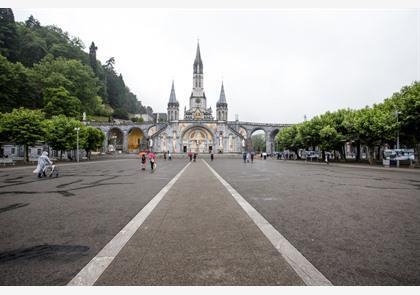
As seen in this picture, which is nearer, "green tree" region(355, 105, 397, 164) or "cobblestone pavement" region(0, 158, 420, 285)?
"cobblestone pavement" region(0, 158, 420, 285)

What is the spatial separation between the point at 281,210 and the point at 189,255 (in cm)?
351

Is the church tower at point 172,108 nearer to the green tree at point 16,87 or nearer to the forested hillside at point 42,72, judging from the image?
the forested hillside at point 42,72

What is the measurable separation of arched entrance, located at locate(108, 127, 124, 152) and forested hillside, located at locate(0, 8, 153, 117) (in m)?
8.80

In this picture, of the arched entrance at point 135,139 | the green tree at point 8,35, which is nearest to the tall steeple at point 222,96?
the arched entrance at point 135,139

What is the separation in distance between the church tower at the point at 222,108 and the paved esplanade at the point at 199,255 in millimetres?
87212

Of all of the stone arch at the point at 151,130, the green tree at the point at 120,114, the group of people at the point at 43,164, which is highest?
the green tree at the point at 120,114

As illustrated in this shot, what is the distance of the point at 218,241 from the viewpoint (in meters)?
4.03

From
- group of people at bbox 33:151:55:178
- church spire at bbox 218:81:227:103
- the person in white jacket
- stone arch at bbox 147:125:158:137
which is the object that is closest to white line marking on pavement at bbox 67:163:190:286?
group of people at bbox 33:151:55:178

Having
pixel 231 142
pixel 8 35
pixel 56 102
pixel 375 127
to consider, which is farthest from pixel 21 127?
pixel 231 142

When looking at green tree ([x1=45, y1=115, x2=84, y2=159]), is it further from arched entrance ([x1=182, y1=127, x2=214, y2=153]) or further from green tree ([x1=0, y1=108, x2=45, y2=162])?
arched entrance ([x1=182, y1=127, x2=214, y2=153])

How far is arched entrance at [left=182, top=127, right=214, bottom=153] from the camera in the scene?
260 feet

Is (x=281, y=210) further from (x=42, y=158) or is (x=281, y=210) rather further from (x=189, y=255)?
(x=42, y=158)

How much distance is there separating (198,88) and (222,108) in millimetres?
14028

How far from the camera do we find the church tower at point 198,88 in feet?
314
